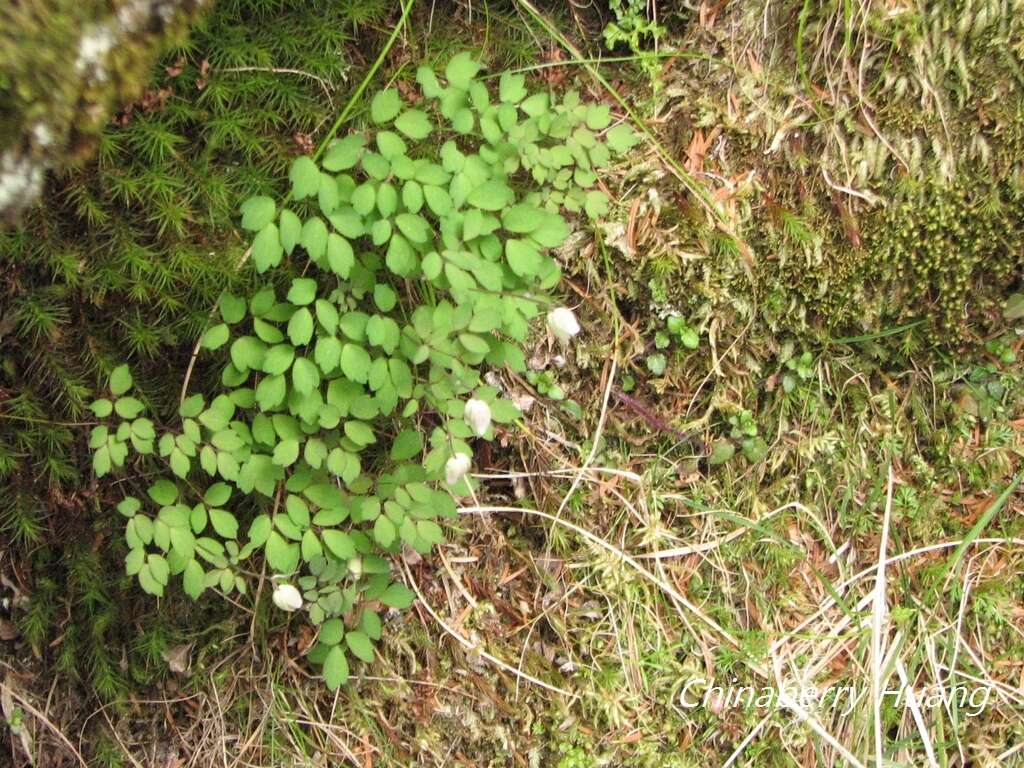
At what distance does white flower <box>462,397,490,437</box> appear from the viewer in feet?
5.76

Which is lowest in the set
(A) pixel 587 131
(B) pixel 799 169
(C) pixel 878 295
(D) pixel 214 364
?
(C) pixel 878 295

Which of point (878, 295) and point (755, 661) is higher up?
point (878, 295)

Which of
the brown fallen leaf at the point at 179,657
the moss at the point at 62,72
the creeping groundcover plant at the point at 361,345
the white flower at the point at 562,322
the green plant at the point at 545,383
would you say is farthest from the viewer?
the green plant at the point at 545,383

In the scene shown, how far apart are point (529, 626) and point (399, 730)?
42 centimetres

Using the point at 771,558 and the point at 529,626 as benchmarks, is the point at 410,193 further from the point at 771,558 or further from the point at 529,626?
the point at 771,558

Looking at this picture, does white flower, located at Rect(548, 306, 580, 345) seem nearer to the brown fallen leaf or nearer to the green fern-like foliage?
the green fern-like foliage

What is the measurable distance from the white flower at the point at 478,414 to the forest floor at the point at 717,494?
1.39ft

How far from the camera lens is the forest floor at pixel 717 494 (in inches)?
81.5

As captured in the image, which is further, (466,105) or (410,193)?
(466,105)

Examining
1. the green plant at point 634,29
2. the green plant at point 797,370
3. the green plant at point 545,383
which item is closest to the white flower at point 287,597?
the green plant at point 545,383

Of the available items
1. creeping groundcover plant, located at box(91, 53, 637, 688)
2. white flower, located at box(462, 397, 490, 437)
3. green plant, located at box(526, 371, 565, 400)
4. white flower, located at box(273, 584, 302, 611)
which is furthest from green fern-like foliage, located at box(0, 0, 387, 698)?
green plant, located at box(526, 371, 565, 400)

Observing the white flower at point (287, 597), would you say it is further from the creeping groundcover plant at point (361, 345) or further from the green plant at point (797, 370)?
the green plant at point (797, 370)

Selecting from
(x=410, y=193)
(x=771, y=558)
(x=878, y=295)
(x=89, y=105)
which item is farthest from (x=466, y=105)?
(x=771, y=558)

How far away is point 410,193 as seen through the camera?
1672 millimetres
